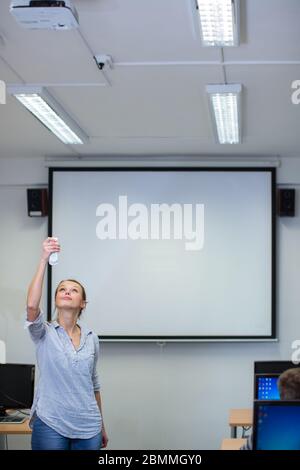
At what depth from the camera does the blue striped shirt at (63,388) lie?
11.1 ft

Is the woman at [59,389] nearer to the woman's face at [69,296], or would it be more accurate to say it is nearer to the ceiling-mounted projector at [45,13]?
the woman's face at [69,296]

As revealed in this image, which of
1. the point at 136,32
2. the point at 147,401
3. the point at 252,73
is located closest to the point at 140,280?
the point at 147,401

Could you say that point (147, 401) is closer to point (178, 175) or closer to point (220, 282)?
point (220, 282)

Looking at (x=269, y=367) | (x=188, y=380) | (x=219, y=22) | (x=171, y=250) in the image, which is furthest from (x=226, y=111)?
(x=188, y=380)

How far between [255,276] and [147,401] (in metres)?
1.53

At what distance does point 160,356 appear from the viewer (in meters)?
6.18

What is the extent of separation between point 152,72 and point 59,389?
181cm

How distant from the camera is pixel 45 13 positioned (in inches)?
105

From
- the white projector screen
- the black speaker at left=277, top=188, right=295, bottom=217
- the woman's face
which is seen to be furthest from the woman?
the black speaker at left=277, top=188, right=295, bottom=217

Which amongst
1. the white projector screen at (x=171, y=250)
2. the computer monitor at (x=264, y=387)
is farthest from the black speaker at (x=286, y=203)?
the computer monitor at (x=264, y=387)

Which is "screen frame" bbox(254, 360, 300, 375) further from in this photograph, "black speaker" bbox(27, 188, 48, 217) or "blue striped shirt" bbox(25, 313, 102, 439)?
"black speaker" bbox(27, 188, 48, 217)

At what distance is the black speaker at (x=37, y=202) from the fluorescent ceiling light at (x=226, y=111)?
176 cm

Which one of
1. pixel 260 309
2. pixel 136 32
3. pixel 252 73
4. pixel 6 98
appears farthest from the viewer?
pixel 260 309

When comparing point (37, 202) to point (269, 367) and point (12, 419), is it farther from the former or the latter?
point (269, 367)
